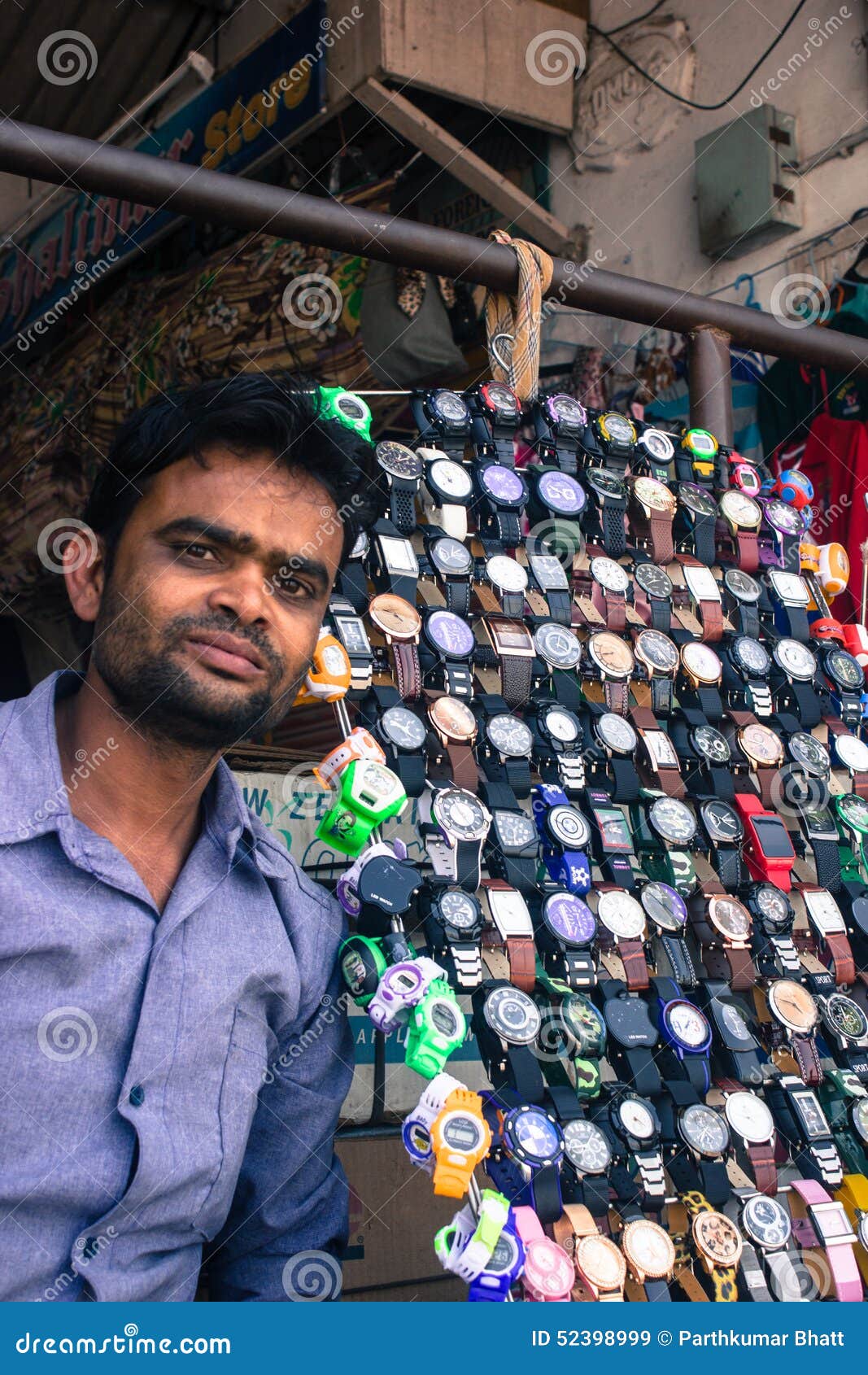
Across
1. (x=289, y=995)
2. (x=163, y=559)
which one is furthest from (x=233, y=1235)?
(x=163, y=559)

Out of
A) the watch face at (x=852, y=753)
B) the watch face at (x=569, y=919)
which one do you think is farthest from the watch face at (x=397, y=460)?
the watch face at (x=852, y=753)

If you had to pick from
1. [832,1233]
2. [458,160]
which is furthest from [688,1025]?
[458,160]

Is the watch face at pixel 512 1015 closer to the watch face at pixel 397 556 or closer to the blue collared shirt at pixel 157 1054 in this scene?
the blue collared shirt at pixel 157 1054

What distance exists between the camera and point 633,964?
1.62 m

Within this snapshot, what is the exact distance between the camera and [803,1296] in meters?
1.49

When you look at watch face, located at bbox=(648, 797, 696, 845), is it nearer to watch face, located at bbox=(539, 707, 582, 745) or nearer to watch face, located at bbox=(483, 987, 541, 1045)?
watch face, located at bbox=(539, 707, 582, 745)

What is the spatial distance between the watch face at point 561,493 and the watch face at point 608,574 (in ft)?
0.30

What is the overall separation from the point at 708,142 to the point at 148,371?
197 centimetres

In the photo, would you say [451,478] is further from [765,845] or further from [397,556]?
[765,845]

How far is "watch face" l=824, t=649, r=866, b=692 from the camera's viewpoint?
2094 millimetres

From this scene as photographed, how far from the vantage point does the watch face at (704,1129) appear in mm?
1535

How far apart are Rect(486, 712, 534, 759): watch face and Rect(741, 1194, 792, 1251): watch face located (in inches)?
25.6

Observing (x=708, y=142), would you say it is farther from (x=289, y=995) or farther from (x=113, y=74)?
(x=289, y=995)

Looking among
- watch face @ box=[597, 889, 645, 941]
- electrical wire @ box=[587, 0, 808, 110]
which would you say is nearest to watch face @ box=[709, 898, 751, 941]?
watch face @ box=[597, 889, 645, 941]
